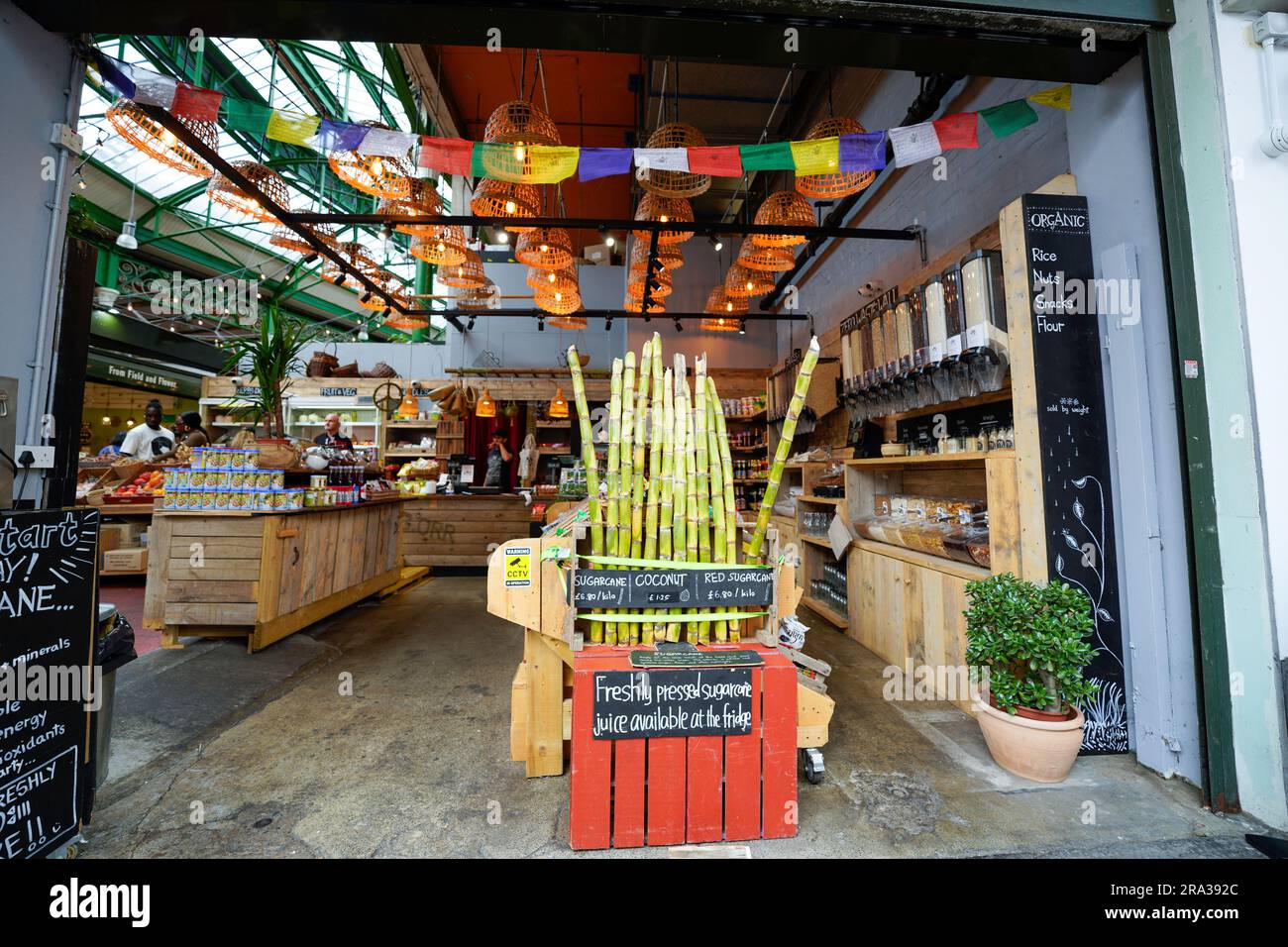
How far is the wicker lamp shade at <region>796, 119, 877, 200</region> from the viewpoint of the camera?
3.92 m

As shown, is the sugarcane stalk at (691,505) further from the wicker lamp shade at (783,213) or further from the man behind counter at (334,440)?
the man behind counter at (334,440)

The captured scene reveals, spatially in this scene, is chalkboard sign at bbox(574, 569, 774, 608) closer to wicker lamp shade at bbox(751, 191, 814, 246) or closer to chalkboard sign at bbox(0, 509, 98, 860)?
chalkboard sign at bbox(0, 509, 98, 860)

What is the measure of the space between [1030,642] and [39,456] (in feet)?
15.0

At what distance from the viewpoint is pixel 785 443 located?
1994 mm

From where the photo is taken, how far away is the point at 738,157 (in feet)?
10.3

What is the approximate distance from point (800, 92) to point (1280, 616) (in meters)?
7.56

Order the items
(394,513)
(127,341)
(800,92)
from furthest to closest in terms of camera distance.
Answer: (127,341) < (800,92) < (394,513)

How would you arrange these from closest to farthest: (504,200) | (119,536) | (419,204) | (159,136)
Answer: (159,136), (504,200), (419,204), (119,536)

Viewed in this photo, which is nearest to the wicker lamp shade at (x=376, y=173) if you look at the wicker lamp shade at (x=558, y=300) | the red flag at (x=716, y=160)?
the wicker lamp shade at (x=558, y=300)

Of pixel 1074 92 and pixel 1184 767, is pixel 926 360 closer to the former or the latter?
pixel 1074 92

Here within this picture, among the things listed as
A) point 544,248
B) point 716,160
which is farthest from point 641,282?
point 716,160

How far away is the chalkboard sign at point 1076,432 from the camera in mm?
2562

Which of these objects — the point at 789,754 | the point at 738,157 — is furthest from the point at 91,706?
the point at 738,157

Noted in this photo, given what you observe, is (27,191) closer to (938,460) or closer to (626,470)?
(626,470)
